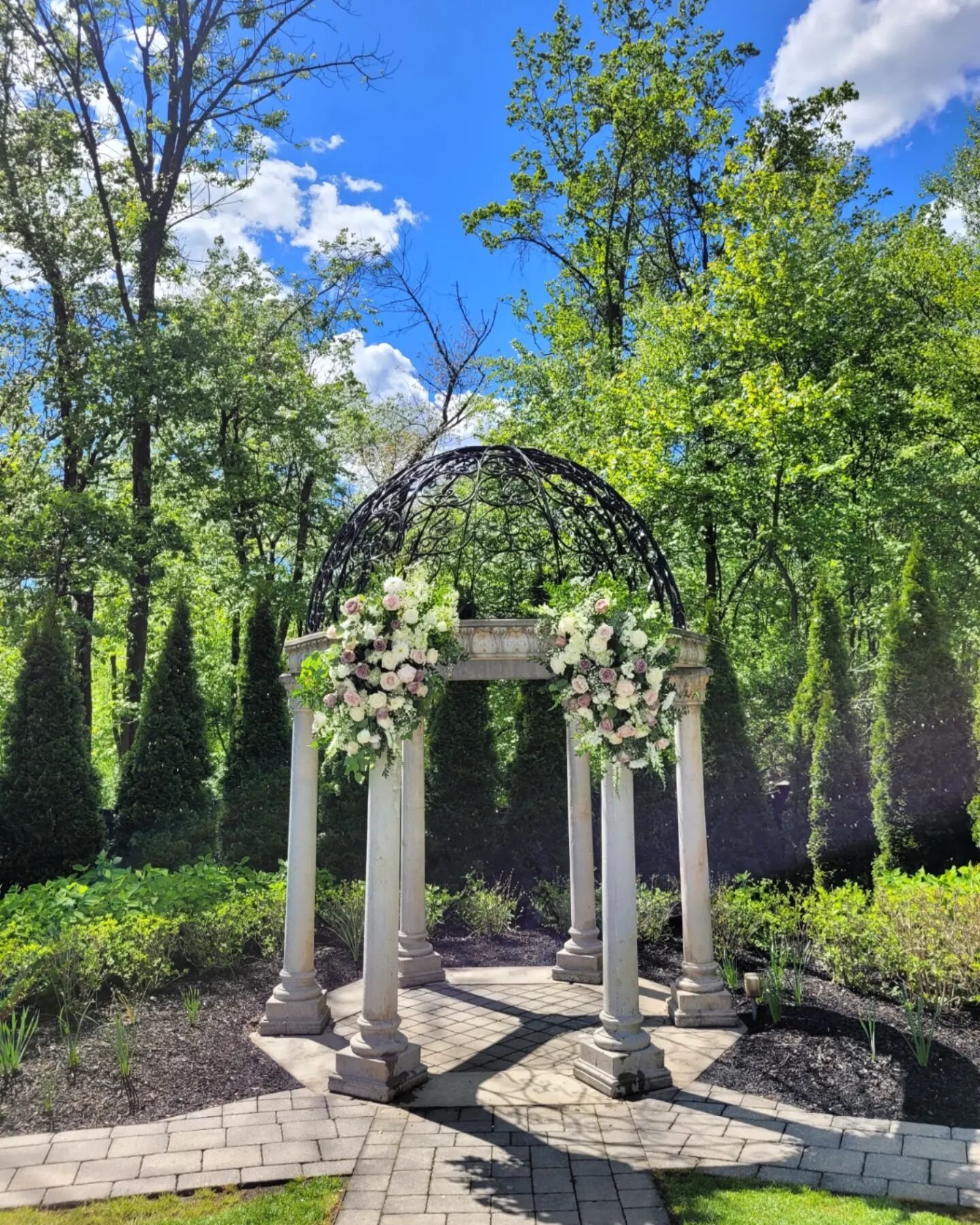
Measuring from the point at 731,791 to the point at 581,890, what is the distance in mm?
4343

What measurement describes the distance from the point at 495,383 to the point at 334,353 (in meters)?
4.84

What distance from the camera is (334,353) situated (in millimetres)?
22859

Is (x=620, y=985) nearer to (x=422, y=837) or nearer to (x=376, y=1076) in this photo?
(x=376, y=1076)

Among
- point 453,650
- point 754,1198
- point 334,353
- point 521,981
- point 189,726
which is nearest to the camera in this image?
point 754,1198

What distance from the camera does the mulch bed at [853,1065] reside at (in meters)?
5.45

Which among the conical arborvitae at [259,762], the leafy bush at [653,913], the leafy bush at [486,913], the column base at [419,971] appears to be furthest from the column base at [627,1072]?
the conical arborvitae at [259,762]

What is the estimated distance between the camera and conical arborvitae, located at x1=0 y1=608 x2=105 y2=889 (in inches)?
492

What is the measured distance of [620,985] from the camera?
19.7 ft

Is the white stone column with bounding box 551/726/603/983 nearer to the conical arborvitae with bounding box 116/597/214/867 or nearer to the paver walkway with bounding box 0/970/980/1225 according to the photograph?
the paver walkway with bounding box 0/970/980/1225

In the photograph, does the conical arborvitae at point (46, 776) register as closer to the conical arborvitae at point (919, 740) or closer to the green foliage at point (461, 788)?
the green foliage at point (461, 788)

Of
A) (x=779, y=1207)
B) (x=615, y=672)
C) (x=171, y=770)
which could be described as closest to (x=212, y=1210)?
(x=779, y=1207)

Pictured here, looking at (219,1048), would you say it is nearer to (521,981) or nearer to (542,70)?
(521,981)

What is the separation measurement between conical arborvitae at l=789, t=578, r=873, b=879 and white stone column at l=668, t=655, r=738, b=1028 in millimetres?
4314

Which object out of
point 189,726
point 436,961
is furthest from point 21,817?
point 436,961
